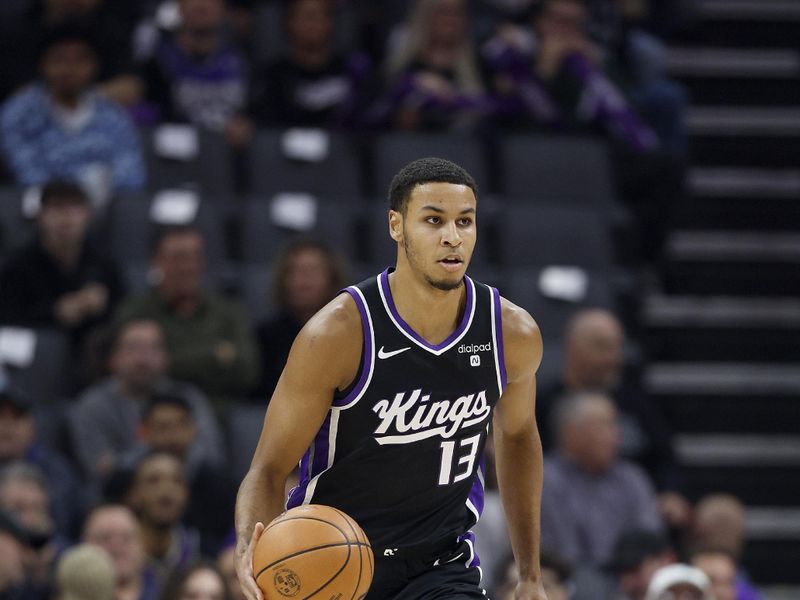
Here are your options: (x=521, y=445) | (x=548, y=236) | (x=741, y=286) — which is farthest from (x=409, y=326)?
(x=741, y=286)

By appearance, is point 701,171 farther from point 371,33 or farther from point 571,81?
point 371,33

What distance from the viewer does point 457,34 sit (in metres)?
9.71

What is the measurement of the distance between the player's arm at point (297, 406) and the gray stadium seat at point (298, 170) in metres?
5.28

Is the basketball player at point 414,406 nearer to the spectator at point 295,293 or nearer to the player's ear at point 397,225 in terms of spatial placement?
the player's ear at point 397,225

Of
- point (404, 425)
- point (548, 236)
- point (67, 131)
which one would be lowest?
point (548, 236)

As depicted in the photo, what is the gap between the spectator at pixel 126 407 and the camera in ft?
→ 25.9

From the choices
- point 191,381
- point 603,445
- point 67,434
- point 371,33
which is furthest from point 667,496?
point 371,33

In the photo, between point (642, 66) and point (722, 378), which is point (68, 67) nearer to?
point (642, 66)

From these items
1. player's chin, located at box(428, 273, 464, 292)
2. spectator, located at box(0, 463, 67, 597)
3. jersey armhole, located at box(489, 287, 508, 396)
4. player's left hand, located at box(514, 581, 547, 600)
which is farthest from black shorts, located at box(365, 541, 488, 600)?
spectator, located at box(0, 463, 67, 597)

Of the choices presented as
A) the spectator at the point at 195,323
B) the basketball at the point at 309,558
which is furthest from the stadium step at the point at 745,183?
the basketball at the point at 309,558

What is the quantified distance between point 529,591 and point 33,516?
3309 mm

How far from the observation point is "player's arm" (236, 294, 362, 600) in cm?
436

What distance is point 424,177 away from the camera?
4406mm

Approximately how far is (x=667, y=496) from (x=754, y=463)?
4.67 feet
